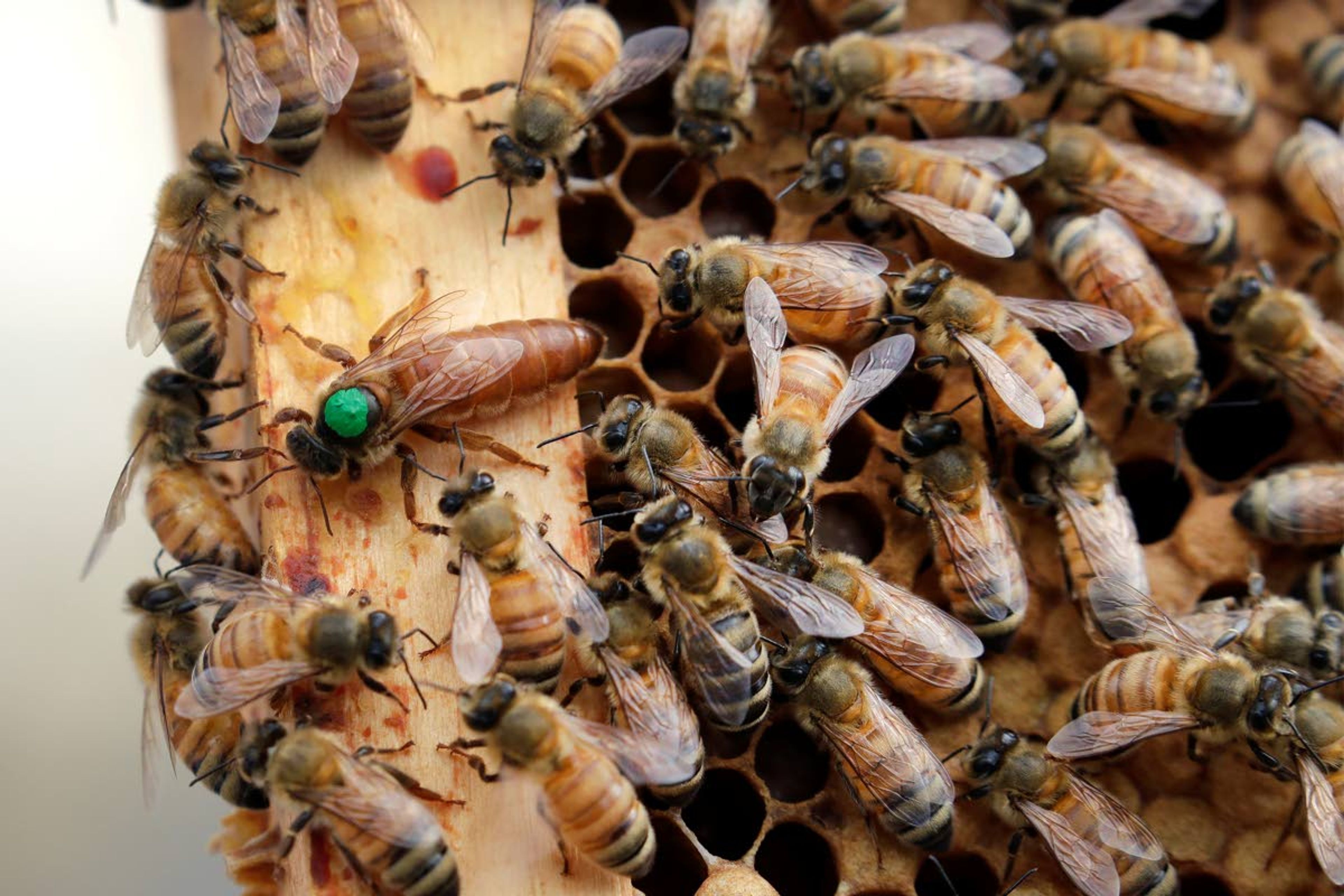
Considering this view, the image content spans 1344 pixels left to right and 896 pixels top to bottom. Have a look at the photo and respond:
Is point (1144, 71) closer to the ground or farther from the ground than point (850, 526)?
farther from the ground

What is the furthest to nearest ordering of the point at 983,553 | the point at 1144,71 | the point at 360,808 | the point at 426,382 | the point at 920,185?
the point at 1144,71
the point at 920,185
the point at 983,553
the point at 426,382
the point at 360,808

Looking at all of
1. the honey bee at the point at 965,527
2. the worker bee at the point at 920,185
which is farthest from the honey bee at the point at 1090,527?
the worker bee at the point at 920,185

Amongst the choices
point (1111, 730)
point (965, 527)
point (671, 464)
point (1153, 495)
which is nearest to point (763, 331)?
point (671, 464)

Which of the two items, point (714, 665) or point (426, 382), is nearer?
point (714, 665)

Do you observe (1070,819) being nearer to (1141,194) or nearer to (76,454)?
(1141,194)

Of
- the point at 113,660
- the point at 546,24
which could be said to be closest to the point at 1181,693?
the point at 546,24

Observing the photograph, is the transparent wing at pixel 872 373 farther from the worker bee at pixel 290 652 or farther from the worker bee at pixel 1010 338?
the worker bee at pixel 290 652

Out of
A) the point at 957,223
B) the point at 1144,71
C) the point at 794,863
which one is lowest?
the point at 794,863

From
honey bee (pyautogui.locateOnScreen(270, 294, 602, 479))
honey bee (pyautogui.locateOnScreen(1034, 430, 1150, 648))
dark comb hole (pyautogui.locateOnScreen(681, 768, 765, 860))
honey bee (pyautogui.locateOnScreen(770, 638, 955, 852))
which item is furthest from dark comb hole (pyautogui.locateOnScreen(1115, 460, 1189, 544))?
honey bee (pyautogui.locateOnScreen(270, 294, 602, 479))

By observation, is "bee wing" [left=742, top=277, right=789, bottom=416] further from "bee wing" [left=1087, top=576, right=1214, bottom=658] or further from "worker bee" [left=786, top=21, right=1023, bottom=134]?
"bee wing" [left=1087, top=576, right=1214, bottom=658]
